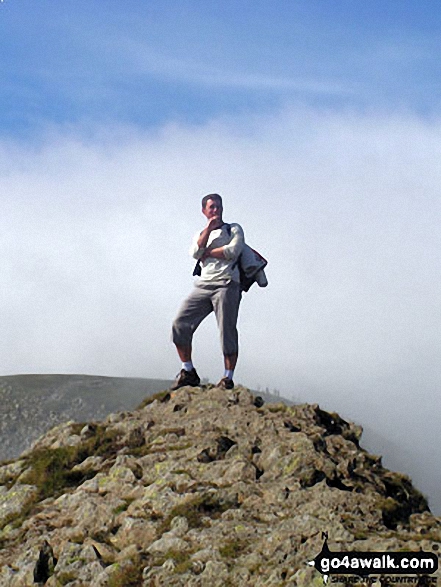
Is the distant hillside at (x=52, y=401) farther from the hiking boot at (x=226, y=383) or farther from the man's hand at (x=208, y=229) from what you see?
the man's hand at (x=208, y=229)

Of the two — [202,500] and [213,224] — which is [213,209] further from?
[202,500]

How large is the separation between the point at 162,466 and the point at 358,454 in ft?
15.6

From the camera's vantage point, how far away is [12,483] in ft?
56.6

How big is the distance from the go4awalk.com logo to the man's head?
11.5m

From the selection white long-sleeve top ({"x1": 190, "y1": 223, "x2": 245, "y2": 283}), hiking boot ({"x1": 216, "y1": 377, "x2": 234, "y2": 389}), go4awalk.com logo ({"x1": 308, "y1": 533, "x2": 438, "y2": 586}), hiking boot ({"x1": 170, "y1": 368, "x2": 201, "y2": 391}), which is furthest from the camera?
hiking boot ({"x1": 170, "y1": 368, "x2": 201, "y2": 391})

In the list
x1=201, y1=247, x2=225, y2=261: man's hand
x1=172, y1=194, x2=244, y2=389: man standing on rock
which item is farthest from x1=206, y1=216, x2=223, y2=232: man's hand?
→ x1=201, y1=247, x2=225, y2=261: man's hand

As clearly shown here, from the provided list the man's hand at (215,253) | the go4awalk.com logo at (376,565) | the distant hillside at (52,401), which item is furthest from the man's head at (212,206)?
the distant hillside at (52,401)

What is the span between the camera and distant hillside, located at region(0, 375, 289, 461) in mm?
137175

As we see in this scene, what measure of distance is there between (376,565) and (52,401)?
505 ft

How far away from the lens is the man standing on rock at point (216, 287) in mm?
19891

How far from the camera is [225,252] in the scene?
65.0 ft

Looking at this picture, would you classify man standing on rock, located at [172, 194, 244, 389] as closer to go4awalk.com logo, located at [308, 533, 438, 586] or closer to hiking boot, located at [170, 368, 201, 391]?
hiking boot, located at [170, 368, 201, 391]

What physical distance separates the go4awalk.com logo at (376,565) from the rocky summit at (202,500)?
0.57 ft

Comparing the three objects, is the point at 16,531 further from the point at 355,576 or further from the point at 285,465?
the point at 355,576
